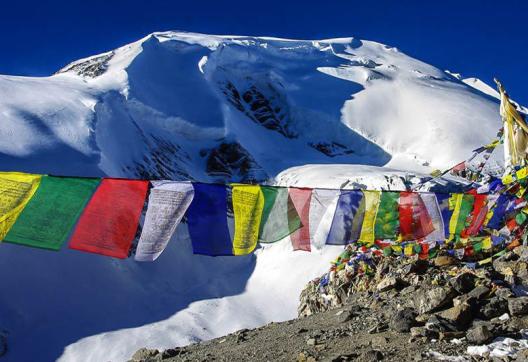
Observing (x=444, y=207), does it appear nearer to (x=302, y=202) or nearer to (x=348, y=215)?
(x=348, y=215)

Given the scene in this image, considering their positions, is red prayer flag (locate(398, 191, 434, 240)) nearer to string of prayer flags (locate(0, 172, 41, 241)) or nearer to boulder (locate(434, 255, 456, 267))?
boulder (locate(434, 255, 456, 267))

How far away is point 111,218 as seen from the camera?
7.68 metres

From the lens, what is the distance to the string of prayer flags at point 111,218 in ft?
24.7

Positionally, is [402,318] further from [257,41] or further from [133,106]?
[257,41]

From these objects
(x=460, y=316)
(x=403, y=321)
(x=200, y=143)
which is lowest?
(x=200, y=143)

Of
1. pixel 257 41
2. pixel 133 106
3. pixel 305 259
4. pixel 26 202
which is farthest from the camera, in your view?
pixel 257 41

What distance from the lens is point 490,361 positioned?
552 cm

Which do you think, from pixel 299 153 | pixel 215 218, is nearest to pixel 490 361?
pixel 215 218

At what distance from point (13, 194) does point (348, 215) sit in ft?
19.4

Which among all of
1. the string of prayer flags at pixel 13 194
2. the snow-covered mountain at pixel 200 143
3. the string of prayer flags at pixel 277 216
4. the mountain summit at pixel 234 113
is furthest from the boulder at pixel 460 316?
the mountain summit at pixel 234 113

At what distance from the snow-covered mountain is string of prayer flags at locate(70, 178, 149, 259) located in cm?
1064

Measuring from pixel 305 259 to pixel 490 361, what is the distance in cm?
2056

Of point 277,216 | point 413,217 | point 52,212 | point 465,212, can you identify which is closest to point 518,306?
point 277,216

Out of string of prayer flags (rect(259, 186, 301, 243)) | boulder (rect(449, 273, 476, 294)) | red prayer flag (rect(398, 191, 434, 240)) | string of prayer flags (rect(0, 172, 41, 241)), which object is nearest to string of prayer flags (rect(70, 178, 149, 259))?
string of prayer flags (rect(0, 172, 41, 241))
